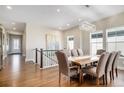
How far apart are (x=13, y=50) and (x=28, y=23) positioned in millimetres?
1146

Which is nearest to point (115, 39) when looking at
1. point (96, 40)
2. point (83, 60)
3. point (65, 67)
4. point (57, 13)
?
point (96, 40)

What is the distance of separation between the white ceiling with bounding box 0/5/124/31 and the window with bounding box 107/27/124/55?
1.22 feet

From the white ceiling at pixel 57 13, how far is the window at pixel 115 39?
1.22 ft

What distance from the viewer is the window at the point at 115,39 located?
224 centimetres

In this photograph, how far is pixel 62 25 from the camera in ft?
8.57

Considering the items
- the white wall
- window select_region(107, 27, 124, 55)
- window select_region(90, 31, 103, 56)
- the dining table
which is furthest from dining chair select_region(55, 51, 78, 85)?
window select_region(107, 27, 124, 55)

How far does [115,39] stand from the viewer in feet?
7.48

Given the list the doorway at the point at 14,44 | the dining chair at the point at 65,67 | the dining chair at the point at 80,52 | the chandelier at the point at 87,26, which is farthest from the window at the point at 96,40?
the doorway at the point at 14,44

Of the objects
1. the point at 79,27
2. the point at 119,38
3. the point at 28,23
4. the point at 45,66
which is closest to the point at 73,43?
the point at 79,27

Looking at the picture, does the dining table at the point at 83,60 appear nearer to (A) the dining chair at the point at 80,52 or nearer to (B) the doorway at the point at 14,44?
(A) the dining chair at the point at 80,52

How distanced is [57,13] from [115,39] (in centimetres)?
142

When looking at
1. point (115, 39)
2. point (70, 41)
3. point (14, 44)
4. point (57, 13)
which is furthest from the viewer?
point (70, 41)

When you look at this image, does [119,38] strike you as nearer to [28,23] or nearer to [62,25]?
[62,25]

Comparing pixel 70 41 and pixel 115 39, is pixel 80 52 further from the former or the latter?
pixel 115 39
